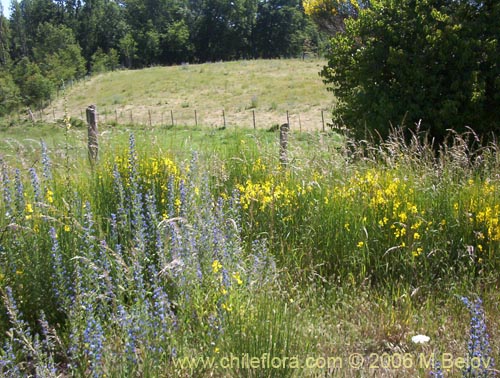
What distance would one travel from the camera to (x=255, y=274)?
3.27m

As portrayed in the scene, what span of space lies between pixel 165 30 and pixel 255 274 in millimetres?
88846

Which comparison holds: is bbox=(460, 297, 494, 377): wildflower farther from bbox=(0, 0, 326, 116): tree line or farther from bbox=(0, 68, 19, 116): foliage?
bbox=(0, 0, 326, 116): tree line

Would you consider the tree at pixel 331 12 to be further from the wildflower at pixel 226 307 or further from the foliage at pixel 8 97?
the foliage at pixel 8 97

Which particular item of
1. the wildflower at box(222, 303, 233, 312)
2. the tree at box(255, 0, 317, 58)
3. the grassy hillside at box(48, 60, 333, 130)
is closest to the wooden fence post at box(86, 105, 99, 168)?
the wildflower at box(222, 303, 233, 312)

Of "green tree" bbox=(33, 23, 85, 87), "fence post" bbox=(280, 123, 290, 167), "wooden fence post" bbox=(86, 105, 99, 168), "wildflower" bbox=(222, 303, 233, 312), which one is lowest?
"wildflower" bbox=(222, 303, 233, 312)

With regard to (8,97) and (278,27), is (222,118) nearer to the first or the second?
(8,97)

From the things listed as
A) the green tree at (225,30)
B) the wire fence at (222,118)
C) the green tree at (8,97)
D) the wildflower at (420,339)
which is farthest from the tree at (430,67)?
the green tree at (225,30)

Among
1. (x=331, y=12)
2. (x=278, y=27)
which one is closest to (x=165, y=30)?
(x=278, y=27)

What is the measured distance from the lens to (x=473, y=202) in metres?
4.55

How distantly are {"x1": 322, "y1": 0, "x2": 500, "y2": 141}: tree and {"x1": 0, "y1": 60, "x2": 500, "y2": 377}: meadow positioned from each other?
294 cm

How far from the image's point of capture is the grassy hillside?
27.8 m

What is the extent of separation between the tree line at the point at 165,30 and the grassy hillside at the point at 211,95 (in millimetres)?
30428

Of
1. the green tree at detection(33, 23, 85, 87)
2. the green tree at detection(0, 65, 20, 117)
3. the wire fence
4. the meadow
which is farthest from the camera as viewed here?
the green tree at detection(33, 23, 85, 87)

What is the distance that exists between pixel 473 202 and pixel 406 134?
4359 millimetres
